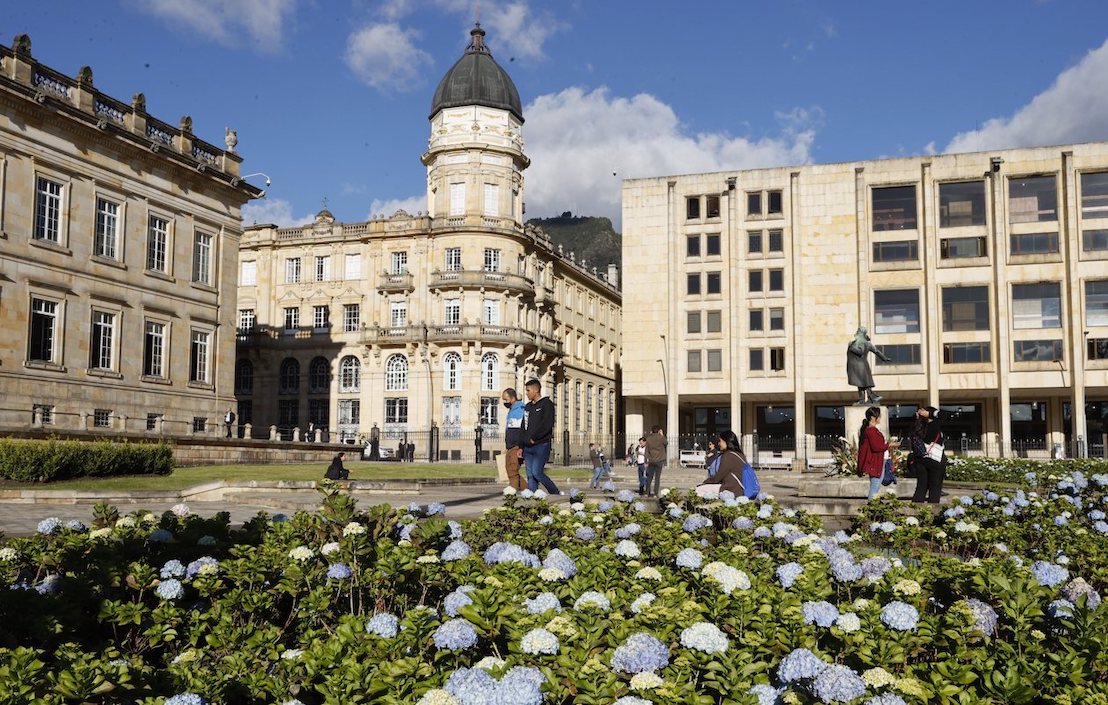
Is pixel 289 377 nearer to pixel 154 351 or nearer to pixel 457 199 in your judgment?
pixel 457 199

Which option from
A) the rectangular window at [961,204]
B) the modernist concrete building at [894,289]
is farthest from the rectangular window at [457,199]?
the rectangular window at [961,204]

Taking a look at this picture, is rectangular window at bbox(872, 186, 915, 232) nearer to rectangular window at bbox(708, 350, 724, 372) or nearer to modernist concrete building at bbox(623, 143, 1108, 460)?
modernist concrete building at bbox(623, 143, 1108, 460)

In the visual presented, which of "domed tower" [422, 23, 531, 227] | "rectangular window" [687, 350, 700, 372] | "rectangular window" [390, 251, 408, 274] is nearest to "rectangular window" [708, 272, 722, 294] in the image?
"rectangular window" [687, 350, 700, 372]

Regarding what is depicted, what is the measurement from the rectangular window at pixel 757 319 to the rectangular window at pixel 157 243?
31.9 m

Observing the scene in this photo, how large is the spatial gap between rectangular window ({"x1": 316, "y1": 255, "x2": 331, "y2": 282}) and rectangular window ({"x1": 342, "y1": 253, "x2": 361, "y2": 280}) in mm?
1151

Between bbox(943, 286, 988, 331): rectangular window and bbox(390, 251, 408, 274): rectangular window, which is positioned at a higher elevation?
bbox(390, 251, 408, 274): rectangular window

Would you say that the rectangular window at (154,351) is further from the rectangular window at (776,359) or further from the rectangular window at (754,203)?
the rectangular window at (754,203)

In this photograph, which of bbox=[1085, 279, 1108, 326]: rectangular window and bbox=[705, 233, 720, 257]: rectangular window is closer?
bbox=[1085, 279, 1108, 326]: rectangular window

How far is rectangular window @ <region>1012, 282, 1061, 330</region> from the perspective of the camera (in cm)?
5066

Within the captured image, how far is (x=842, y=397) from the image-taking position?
55.9 meters

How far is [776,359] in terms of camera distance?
54.0 m

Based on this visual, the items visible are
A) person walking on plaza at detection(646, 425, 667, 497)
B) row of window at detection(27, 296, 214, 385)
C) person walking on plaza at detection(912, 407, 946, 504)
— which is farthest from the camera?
row of window at detection(27, 296, 214, 385)

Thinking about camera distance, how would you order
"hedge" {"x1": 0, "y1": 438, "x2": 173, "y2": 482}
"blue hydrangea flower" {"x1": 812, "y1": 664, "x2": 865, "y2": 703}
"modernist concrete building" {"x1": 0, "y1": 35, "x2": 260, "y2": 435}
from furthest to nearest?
"modernist concrete building" {"x1": 0, "y1": 35, "x2": 260, "y2": 435} < "hedge" {"x1": 0, "y1": 438, "x2": 173, "y2": 482} < "blue hydrangea flower" {"x1": 812, "y1": 664, "x2": 865, "y2": 703}

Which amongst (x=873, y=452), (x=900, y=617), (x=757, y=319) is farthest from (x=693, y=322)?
(x=900, y=617)
